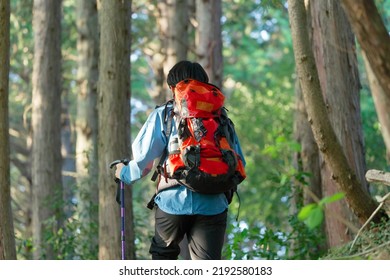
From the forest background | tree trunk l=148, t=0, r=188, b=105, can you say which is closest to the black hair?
the forest background

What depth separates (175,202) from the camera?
26.8 ft

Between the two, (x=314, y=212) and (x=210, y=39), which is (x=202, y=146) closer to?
(x=314, y=212)

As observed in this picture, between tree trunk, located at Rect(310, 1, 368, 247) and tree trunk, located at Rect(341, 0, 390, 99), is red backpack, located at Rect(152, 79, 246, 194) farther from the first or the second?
tree trunk, located at Rect(310, 1, 368, 247)

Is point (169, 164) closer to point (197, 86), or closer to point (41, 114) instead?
point (197, 86)

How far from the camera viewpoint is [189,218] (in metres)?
8.26

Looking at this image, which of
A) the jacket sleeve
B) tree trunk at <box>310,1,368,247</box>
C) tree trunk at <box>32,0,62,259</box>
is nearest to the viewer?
the jacket sleeve

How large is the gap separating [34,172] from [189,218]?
32.8ft

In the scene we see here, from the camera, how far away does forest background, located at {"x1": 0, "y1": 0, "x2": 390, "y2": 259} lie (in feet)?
31.2

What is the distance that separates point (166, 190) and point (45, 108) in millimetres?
10121

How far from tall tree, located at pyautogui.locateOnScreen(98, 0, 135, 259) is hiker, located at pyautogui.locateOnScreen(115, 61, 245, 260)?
3.14m

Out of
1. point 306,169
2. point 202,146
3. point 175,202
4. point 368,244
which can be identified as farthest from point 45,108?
point 368,244

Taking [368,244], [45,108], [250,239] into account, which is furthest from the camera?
[45,108]

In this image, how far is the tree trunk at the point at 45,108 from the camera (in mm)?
17734

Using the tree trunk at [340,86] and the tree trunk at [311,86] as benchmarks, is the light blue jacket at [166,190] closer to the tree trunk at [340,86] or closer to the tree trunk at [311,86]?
the tree trunk at [311,86]
